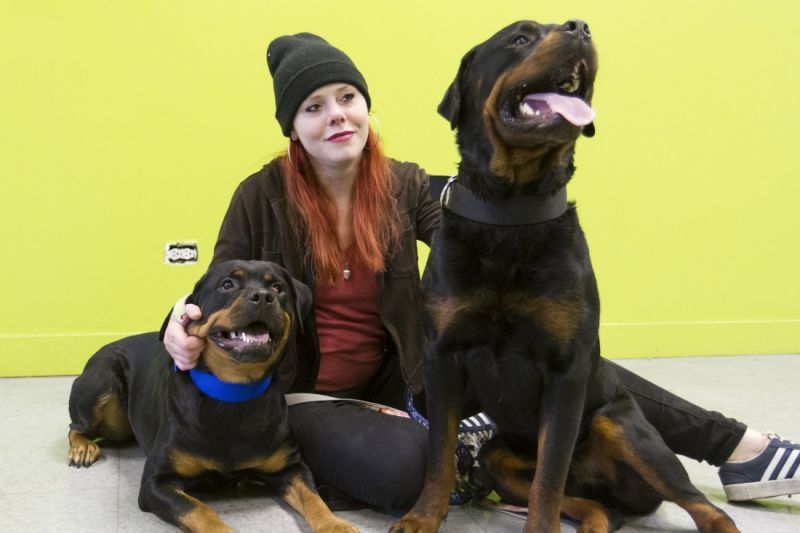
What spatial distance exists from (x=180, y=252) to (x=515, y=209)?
2214mm

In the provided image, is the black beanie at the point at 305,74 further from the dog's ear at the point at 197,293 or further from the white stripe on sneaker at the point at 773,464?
the white stripe on sneaker at the point at 773,464

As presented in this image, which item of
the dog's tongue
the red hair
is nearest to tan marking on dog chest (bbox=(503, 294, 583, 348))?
the dog's tongue

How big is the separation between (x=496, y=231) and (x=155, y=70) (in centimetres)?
227

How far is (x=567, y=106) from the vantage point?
161 centimetres

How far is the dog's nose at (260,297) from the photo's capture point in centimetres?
195

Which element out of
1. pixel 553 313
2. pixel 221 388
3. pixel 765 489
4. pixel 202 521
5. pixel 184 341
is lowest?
pixel 202 521

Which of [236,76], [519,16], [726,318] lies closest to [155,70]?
[236,76]

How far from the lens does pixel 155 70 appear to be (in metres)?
3.44

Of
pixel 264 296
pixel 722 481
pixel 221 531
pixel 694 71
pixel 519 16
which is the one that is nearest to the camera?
pixel 221 531

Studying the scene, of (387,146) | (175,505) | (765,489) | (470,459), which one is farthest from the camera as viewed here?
(387,146)

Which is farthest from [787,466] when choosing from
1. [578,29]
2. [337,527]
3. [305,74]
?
[305,74]

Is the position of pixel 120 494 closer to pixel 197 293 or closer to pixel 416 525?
pixel 197 293

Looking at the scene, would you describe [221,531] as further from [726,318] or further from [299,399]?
[726,318]

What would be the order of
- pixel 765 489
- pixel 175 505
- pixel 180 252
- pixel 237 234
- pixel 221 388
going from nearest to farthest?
pixel 175 505 < pixel 221 388 < pixel 765 489 < pixel 237 234 < pixel 180 252
